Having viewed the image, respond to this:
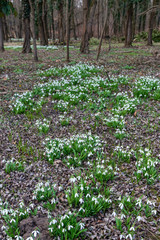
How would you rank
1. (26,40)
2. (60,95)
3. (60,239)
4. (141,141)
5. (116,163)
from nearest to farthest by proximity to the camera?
1. (60,239)
2. (116,163)
3. (141,141)
4. (60,95)
5. (26,40)

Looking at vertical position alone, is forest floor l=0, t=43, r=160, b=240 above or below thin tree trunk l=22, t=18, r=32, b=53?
below

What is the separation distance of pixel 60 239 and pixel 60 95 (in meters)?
5.05

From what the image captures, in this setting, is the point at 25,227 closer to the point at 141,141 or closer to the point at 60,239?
the point at 60,239

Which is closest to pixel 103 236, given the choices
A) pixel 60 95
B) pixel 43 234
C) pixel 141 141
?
pixel 43 234

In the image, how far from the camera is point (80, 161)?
3916 mm

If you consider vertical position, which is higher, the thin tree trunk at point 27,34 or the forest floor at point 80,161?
the thin tree trunk at point 27,34

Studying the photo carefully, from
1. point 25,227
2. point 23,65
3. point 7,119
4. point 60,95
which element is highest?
point 23,65

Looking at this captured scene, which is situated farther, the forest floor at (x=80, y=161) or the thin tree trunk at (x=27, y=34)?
the thin tree trunk at (x=27, y=34)

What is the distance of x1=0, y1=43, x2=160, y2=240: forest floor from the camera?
2664 millimetres

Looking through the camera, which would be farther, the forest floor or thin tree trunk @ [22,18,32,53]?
thin tree trunk @ [22,18,32,53]

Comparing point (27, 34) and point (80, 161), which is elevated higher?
point (27, 34)

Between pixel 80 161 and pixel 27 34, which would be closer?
pixel 80 161

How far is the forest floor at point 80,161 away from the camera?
2.66 meters

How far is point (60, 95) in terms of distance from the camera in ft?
22.5
